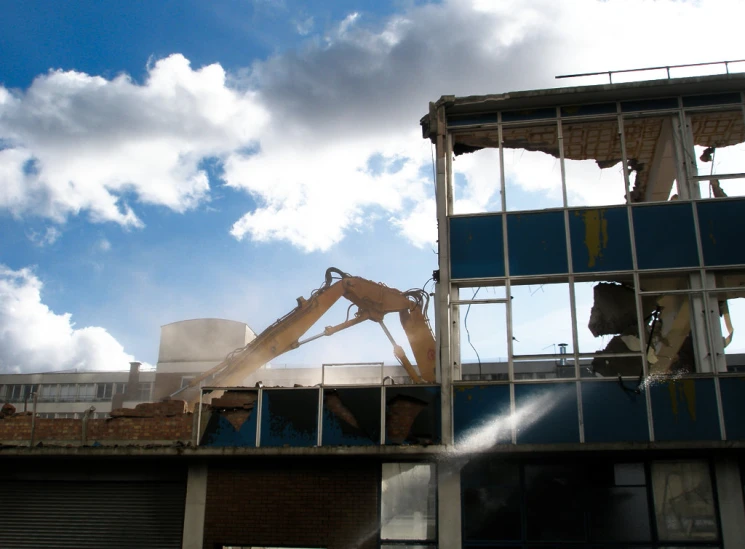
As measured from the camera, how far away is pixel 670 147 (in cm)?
1352

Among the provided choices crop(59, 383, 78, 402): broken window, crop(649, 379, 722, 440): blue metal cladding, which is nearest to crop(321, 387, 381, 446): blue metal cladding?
crop(649, 379, 722, 440): blue metal cladding

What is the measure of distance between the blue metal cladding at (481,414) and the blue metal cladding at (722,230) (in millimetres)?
4212

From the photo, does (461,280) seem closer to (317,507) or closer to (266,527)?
(317,507)

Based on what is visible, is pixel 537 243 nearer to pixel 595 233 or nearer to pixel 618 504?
pixel 595 233

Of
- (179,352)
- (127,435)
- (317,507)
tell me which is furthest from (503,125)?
(179,352)

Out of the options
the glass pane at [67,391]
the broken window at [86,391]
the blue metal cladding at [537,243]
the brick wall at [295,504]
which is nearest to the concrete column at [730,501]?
the blue metal cladding at [537,243]

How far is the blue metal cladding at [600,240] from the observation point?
493 inches

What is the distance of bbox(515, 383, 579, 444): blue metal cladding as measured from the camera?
458 inches

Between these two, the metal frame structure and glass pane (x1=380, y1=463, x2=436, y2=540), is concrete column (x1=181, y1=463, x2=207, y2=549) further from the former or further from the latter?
the metal frame structure

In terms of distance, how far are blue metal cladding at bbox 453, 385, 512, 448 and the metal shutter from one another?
5.07m

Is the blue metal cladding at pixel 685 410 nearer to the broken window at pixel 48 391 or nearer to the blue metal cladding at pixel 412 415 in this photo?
the blue metal cladding at pixel 412 415

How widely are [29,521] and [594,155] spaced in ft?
41.7

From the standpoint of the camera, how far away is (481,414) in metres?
11.9

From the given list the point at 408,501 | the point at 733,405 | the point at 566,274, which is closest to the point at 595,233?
the point at 566,274
